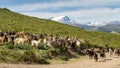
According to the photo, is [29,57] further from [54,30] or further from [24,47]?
[54,30]

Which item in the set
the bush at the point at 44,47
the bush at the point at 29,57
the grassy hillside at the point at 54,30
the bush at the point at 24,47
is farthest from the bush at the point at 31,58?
the grassy hillside at the point at 54,30

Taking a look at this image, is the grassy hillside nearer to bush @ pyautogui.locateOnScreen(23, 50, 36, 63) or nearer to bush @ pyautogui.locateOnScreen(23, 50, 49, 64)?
bush @ pyautogui.locateOnScreen(23, 50, 49, 64)

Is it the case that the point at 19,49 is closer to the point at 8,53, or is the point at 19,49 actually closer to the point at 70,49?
the point at 8,53

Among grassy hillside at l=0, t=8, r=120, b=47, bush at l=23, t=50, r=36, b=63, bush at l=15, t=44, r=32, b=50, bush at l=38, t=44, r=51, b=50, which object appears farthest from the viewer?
grassy hillside at l=0, t=8, r=120, b=47

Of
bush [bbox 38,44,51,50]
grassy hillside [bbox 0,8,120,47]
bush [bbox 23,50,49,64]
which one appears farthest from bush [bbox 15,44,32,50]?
grassy hillside [bbox 0,8,120,47]

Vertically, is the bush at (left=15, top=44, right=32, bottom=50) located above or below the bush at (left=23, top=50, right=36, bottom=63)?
above

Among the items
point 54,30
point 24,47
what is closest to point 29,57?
point 24,47

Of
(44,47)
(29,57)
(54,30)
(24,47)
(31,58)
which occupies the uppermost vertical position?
(54,30)

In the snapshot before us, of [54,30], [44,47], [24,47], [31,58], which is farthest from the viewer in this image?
[54,30]

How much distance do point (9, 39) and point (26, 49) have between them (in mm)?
5833

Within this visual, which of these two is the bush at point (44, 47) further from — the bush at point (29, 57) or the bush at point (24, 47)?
the bush at point (29, 57)

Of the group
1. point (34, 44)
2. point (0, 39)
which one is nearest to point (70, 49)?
point (34, 44)

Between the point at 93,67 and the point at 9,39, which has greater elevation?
the point at 9,39

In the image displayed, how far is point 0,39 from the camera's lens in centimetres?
5400
